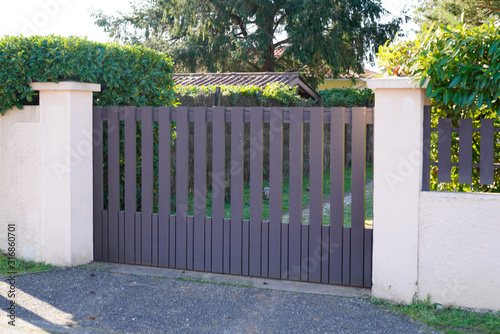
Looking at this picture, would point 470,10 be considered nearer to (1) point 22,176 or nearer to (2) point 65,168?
(2) point 65,168

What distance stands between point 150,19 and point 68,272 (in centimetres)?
2322

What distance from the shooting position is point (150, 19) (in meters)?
27.5

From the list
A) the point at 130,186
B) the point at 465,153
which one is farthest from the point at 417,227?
the point at 130,186

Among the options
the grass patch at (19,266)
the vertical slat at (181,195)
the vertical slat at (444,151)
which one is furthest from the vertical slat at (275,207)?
the grass patch at (19,266)

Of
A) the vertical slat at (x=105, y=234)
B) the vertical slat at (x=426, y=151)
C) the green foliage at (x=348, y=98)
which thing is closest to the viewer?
the vertical slat at (x=426, y=151)

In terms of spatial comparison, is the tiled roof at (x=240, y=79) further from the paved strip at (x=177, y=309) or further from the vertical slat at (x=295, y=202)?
the paved strip at (x=177, y=309)

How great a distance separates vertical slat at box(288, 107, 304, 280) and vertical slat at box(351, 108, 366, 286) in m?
0.55

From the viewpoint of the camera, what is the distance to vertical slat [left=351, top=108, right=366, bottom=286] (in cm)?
527

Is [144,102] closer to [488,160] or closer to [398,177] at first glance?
[398,177]

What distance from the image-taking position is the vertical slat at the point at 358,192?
17.3 ft

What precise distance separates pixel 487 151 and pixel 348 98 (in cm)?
1378

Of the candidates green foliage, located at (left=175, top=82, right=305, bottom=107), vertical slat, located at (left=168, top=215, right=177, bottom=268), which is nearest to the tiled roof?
green foliage, located at (left=175, top=82, right=305, bottom=107)

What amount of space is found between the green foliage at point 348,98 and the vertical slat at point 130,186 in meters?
12.0

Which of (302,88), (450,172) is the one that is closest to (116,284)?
(450,172)
